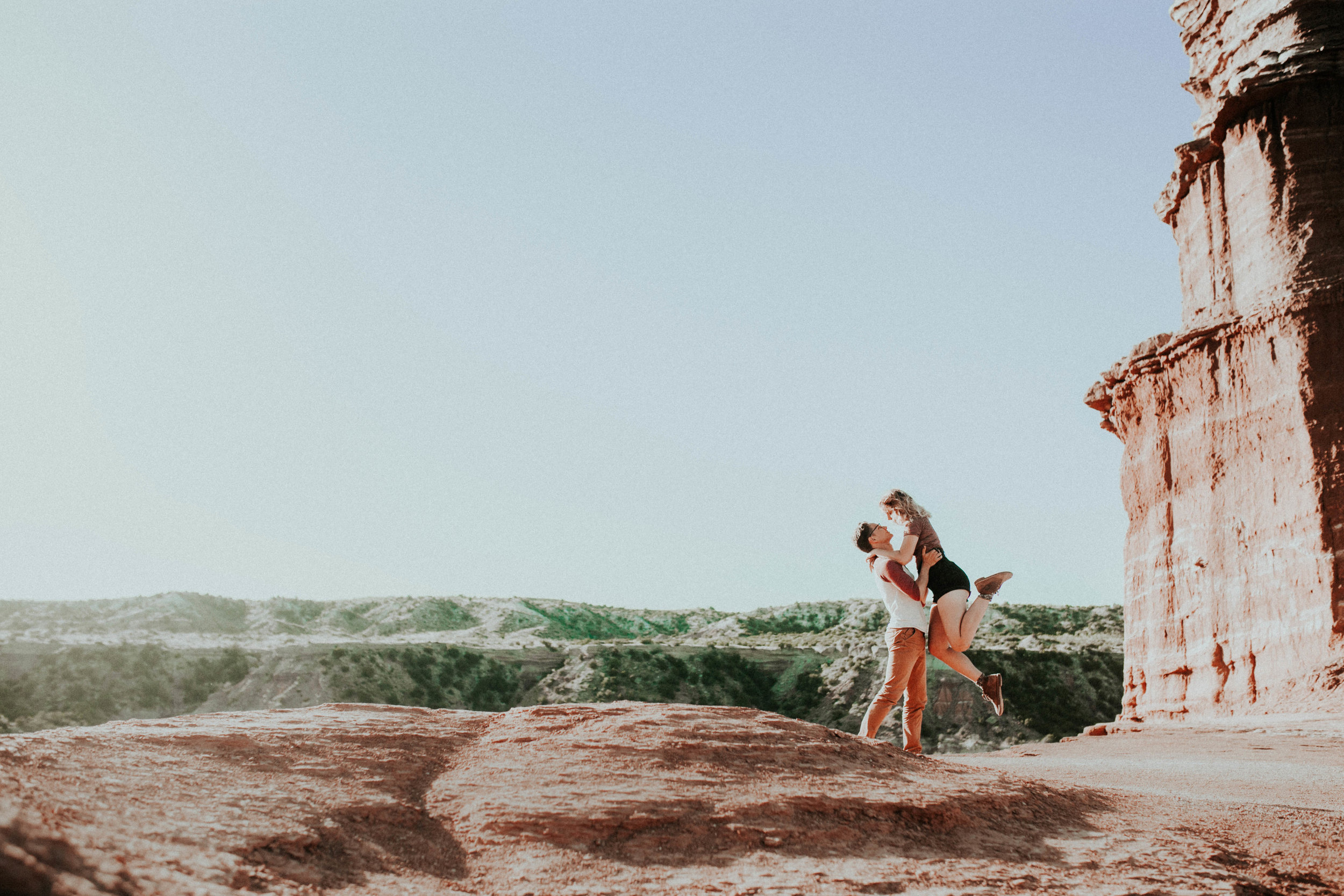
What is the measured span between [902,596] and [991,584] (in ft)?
2.54

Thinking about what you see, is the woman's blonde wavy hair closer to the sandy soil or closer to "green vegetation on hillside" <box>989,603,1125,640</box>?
the sandy soil

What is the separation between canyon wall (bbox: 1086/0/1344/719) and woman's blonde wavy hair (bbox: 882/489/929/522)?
11.1 metres

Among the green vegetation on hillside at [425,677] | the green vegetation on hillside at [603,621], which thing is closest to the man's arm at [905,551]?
the green vegetation on hillside at [425,677]

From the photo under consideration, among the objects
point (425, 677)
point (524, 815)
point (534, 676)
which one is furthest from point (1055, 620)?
point (524, 815)

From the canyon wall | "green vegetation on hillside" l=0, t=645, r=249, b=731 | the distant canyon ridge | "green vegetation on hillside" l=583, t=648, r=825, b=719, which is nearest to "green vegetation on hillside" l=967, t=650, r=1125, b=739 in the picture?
the distant canyon ridge

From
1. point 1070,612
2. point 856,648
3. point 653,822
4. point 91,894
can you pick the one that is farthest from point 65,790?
point 1070,612

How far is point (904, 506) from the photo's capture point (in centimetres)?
755

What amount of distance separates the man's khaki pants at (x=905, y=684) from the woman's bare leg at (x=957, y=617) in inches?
9.4

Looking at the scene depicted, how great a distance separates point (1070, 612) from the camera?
203 ft

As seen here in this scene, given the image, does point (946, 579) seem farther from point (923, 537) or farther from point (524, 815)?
point (524, 815)

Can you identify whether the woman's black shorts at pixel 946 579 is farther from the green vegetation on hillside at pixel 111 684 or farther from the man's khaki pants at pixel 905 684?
the green vegetation on hillside at pixel 111 684

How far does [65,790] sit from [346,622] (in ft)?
224

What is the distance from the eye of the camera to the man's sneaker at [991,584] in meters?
7.61

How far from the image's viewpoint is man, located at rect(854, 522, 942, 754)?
7352 mm
